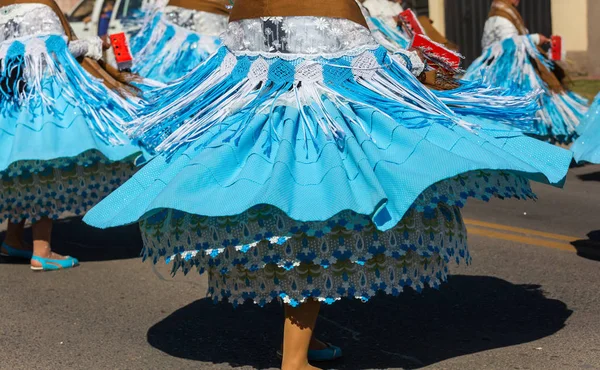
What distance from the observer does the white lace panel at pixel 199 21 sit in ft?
28.1

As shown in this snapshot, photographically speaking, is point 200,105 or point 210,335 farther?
point 210,335

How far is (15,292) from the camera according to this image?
6.51 metres

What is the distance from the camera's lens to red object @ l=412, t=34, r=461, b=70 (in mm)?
4871

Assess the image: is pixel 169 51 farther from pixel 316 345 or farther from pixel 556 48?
pixel 316 345

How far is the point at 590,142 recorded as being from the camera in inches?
273

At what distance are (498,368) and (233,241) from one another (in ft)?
4.37

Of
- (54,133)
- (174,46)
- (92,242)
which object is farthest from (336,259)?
(174,46)

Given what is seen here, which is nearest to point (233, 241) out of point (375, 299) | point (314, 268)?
point (314, 268)

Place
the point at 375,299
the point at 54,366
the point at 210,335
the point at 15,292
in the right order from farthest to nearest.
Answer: the point at 15,292
the point at 375,299
the point at 210,335
the point at 54,366

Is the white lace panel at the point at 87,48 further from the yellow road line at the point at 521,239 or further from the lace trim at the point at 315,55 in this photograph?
the yellow road line at the point at 521,239

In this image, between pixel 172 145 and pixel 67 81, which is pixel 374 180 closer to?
pixel 172 145

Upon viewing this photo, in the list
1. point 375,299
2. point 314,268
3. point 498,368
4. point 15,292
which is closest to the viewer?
point 314,268

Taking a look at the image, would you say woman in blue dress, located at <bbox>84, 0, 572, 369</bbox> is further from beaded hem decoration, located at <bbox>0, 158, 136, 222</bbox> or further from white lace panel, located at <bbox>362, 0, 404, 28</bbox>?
white lace panel, located at <bbox>362, 0, 404, 28</bbox>

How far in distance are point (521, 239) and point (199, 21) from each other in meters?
3.10
